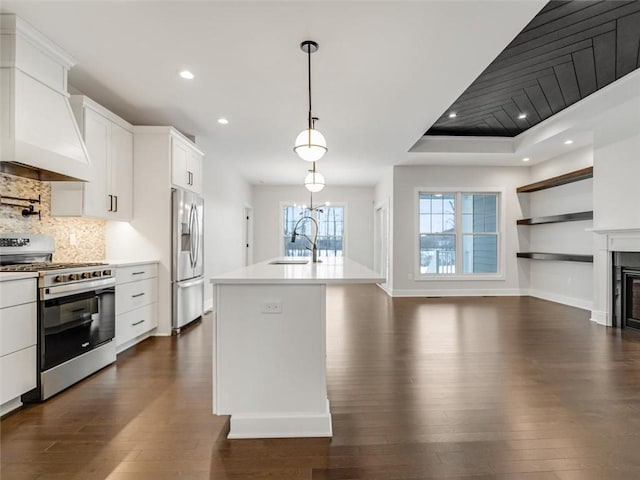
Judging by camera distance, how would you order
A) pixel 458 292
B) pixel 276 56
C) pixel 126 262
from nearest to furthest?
pixel 276 56, pixel 126 262, pixel 458 292

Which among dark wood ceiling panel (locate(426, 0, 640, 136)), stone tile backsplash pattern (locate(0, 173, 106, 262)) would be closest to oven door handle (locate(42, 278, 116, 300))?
stone tile backsplash pattern (locate(0, 173, 106, 262))

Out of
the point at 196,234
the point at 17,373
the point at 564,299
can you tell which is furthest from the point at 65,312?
the point at 564,299

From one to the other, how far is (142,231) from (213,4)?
281cm

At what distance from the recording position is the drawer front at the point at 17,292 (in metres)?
2.14

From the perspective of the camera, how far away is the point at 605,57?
353 centimetres

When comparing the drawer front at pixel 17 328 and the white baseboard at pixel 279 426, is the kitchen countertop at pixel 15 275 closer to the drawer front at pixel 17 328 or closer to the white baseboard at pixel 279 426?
the drawer front at pixel 17 328

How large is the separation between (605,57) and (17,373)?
234 inches

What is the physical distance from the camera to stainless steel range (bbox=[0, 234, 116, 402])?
7.91ft

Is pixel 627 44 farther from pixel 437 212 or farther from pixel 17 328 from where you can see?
pixel 17 328

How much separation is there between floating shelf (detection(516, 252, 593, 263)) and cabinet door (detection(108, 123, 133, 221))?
6.71 m

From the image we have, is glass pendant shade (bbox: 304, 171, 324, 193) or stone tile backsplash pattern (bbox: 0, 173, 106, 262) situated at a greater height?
glass pendant shade (bbox: 304, 171, 324, 193)

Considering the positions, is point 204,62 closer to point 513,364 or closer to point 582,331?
point 513,364

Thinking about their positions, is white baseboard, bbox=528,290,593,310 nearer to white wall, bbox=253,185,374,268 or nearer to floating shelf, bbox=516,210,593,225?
floating shelf, bbox=516,210,593,225

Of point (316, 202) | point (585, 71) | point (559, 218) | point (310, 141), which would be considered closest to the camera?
point (310, 141)
